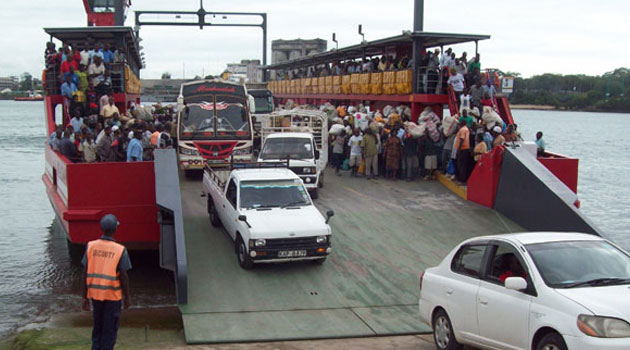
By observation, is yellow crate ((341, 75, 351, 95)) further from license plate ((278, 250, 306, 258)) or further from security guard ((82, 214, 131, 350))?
security guard ((82, 214, 131, 350))

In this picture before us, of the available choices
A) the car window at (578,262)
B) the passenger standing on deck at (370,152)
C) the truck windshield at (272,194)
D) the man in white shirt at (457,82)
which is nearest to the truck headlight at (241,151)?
the passenger standing on deck at (370,152)

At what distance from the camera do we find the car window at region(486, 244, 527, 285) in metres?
7.59

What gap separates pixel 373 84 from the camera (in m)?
28.3

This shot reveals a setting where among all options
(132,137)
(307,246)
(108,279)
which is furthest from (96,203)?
(108,279)

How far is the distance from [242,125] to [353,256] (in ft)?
29.7

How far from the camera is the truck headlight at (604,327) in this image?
625cm

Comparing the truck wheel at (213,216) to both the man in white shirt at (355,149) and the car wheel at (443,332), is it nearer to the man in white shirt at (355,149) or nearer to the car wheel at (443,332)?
the man in white shirt at (355,149)

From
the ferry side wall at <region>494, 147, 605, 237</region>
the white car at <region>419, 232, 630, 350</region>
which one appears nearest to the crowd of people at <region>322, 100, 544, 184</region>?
the ferry side wall at <region>494, 147, 605, 237</region>

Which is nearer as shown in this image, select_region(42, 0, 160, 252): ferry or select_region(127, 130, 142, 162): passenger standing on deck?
select_region(42, 0, 160, 252): ferry

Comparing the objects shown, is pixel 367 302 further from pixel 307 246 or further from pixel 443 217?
pixel 443 217

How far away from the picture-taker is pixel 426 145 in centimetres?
2017

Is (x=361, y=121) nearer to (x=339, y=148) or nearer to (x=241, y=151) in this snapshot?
(x=339, y=148)

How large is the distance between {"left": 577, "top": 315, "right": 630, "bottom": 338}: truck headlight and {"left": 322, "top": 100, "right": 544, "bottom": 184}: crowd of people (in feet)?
37.7

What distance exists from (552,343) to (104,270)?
4.59 meters
